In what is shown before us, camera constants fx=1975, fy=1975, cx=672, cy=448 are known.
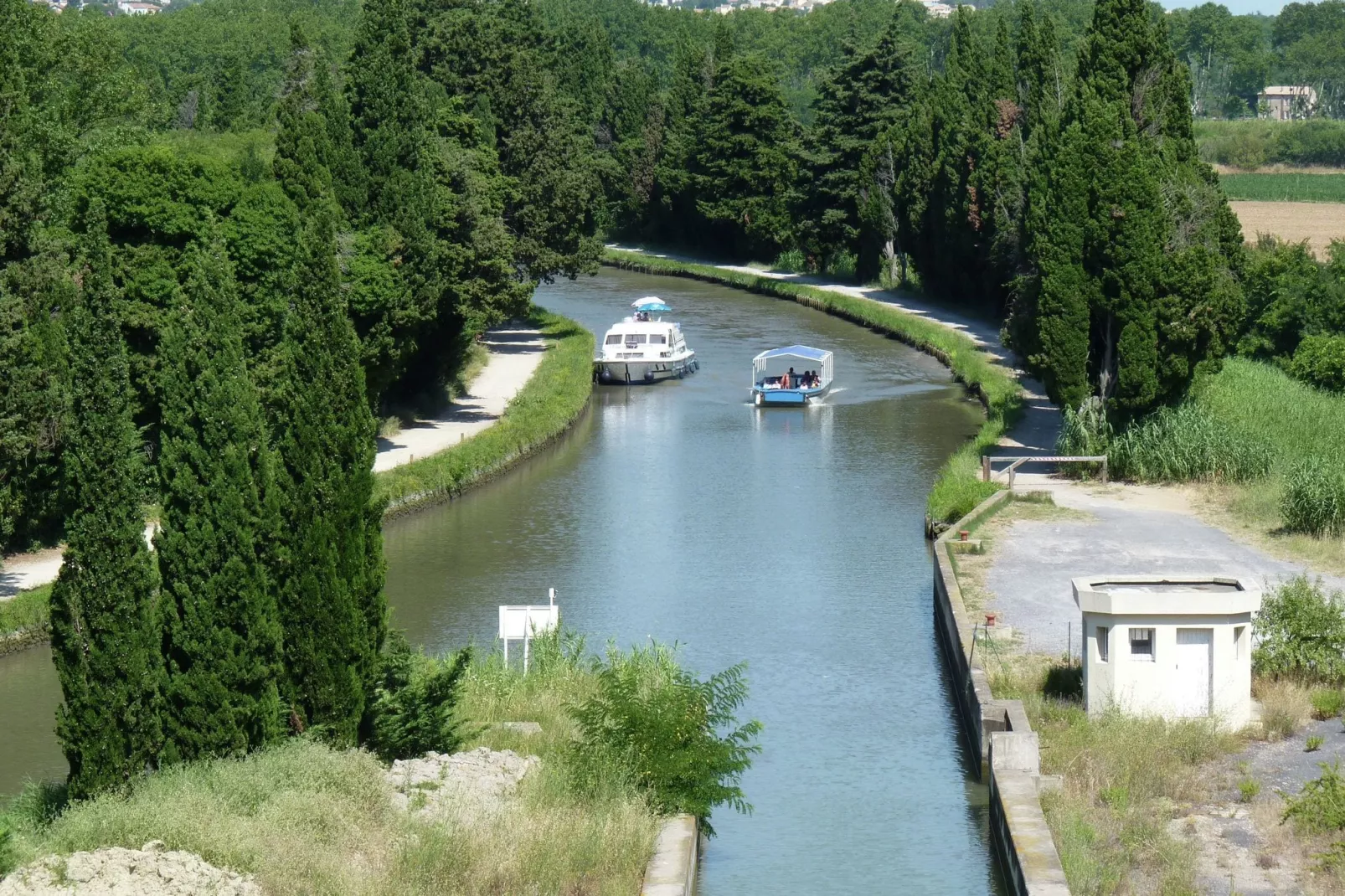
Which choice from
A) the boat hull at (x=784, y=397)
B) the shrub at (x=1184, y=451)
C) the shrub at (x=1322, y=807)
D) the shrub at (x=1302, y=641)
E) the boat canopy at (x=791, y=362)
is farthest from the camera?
the boat canopy at (x=791, y=362)

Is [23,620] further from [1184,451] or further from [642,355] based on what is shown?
[642,355]

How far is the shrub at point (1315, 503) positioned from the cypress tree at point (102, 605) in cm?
2183

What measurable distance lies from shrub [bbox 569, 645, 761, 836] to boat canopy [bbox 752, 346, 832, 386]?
1405 inches

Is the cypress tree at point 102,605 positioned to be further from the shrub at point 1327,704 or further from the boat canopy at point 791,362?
the boat canopy at point 791,362

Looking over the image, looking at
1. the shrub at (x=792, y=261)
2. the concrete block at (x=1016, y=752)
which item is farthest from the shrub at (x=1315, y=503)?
the shrub at (x=792, y=261)

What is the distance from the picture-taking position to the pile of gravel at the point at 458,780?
19297 mm

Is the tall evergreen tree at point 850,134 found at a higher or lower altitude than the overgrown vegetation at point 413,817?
higher

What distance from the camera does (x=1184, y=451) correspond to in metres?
39.7

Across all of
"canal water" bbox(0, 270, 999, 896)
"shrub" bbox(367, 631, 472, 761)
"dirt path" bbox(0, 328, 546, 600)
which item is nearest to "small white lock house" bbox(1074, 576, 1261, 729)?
"canal water" bbox(0, 270, 999, 896)

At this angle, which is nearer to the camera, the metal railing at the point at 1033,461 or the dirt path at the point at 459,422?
the dirt path at the point at 459,422

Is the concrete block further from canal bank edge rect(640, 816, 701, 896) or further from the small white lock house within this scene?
canal bank edge rect(640, 816, 701, 896)

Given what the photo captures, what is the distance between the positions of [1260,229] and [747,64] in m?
25.2

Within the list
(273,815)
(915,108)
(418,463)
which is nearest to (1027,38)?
(915,108)

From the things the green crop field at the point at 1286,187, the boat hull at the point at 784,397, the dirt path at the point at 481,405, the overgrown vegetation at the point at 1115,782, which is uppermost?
the green crop field at the point at 1286,187
